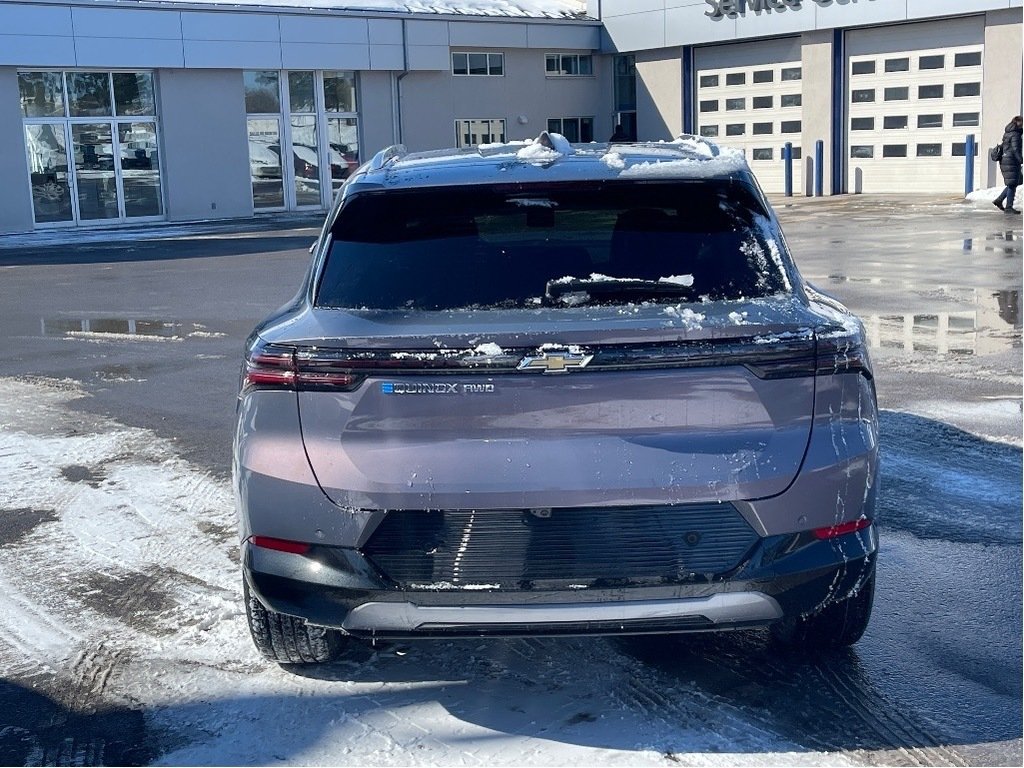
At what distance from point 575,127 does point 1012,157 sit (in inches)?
700

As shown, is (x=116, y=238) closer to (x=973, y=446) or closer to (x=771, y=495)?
(x=973, y=446)

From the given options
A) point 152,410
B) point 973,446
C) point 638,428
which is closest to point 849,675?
point 638,428

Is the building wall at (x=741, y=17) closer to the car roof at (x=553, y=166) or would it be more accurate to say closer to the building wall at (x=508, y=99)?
the building wall at (x=508, y=99)

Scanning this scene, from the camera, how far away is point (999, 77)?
1085 inches

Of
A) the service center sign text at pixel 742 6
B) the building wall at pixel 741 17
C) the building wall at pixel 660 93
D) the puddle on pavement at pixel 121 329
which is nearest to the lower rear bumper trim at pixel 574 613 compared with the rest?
the puddle on pavement at pixel 121 329

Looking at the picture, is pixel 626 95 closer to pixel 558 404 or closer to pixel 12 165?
pixel 12 165

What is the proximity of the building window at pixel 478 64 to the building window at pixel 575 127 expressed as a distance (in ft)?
8.24

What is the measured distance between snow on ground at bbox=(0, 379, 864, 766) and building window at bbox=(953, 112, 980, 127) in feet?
86.9

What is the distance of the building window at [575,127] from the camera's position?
37719mm

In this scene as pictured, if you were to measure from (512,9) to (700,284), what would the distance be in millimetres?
35019

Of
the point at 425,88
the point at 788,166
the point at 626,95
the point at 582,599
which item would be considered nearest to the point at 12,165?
the point at 425,88

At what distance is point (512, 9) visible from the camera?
36.9 meters

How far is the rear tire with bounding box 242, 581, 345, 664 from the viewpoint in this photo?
12.9 feet

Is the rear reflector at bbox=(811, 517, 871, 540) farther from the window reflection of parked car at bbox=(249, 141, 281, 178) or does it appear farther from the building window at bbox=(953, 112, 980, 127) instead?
the window reflection of parked car at bbox=(249, 141, 281, 178)
